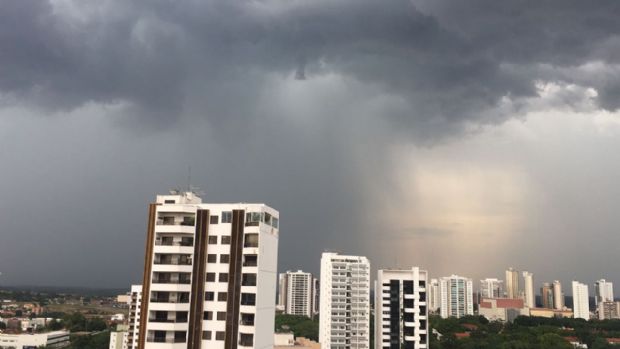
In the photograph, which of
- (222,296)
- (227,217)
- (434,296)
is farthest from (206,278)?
(434,296)

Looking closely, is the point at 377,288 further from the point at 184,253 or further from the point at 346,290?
the point at 184,253

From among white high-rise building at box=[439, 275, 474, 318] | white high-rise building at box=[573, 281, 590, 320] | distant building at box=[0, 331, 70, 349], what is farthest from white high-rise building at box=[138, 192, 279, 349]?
white high-rise building at box=[573, 281, 590, 320]

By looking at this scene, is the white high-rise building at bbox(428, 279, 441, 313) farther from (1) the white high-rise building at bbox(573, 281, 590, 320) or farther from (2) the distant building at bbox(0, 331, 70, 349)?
(2) the distant building at bbox(0, 331, 70, 349)

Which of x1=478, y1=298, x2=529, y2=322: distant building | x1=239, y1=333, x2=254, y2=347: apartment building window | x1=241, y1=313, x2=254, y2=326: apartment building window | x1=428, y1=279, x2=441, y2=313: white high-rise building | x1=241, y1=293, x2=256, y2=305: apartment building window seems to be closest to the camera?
x1=239, y1=333, x2=254, y2=347: apartment building window

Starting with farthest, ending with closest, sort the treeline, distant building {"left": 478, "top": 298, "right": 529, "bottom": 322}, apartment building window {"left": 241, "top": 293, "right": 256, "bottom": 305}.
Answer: distant building {"left": 478, "top": 298, "right": 529, "bottom": 322} → the treeline → apartment building window {"left": 241, "top": 293, "right": 256, "bottom": 305}

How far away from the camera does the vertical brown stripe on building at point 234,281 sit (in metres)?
30.4

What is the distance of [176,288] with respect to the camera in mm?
31062

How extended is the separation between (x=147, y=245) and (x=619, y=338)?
11714 centimetres

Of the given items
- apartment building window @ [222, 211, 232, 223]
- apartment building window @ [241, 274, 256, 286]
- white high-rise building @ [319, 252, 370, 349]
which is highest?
apartment building window @ [222, 211, 232, 223]

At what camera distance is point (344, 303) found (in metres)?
80.9

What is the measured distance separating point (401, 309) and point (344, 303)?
51.8 feet

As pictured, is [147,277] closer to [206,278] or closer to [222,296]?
[206,278]

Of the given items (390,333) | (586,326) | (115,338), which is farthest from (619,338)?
(115,338)

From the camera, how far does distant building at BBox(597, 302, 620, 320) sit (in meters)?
190
